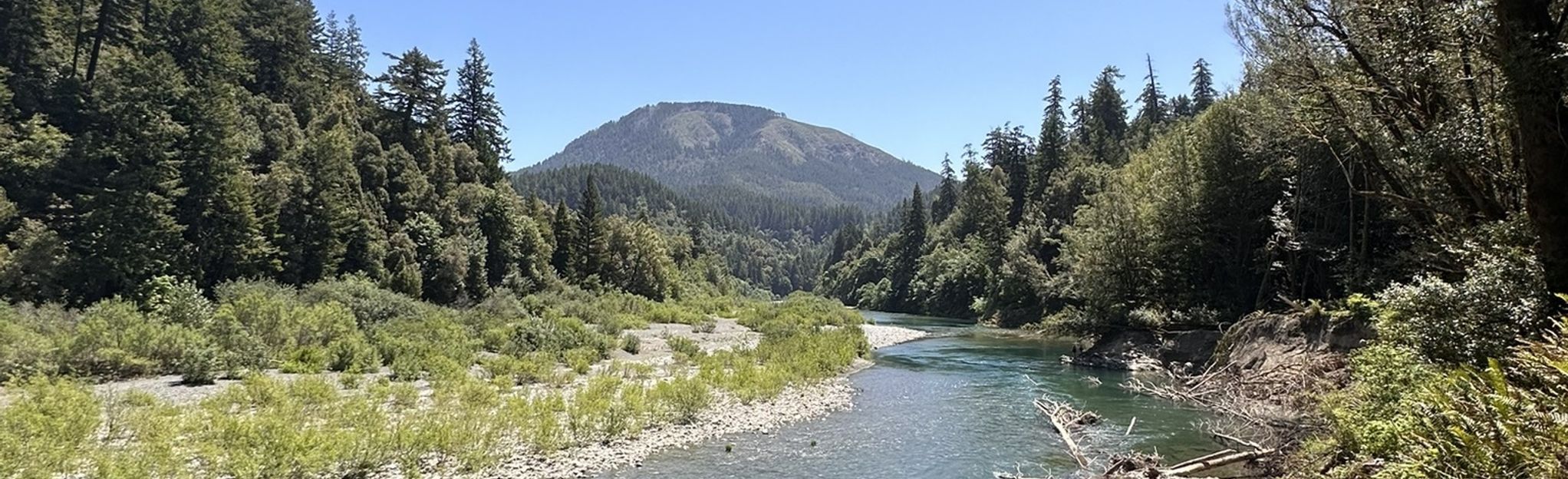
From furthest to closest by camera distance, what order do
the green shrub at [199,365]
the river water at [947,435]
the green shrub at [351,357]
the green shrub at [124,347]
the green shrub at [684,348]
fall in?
the green shrub at [684,348] < the green shrub at [351,357] < the green shrub at [124,347] < the green shrub at [199,365] < the river water at [947,435]

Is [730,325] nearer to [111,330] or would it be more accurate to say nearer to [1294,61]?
[111,330]

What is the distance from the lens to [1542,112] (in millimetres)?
8812

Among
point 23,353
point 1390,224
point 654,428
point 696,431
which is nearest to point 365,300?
point 23,353

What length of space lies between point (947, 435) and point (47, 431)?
16.5m

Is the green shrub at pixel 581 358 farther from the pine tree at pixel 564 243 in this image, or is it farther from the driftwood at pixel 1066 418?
the pine tree at pixel 564 243

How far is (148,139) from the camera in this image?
35656 mm

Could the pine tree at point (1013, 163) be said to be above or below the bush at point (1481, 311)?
above

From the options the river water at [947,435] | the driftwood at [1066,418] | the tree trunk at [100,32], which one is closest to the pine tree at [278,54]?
the tree trunk at [100,32]

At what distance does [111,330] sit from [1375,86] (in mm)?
32038

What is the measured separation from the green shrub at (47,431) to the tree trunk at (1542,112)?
1915cm

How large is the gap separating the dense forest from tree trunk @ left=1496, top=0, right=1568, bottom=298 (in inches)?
0.9

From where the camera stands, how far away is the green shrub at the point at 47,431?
9797mm

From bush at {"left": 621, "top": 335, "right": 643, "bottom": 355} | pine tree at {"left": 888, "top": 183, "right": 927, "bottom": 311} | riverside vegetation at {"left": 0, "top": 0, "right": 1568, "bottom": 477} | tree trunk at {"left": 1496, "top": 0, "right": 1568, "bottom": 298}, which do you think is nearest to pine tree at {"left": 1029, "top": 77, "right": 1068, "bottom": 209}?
riverside vegetation at {"left": 0, "top": 0, "right": 1568, "bottom": 477}

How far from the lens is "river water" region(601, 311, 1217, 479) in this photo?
14391mm
